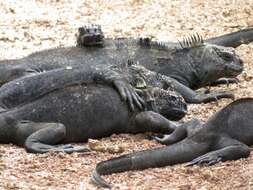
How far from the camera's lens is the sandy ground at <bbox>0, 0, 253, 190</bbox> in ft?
23.2

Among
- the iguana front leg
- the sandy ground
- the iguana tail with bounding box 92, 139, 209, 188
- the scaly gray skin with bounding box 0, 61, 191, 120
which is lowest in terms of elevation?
the iguana front leg

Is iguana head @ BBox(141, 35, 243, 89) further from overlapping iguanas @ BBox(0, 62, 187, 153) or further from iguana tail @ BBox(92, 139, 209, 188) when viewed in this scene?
iguana tail @ BBox(92, 139, 209, 188)

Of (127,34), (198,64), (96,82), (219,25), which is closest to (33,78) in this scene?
(96,82)

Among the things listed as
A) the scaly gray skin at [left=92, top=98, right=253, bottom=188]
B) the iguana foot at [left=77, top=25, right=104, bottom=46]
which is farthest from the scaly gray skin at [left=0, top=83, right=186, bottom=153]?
the iguana foot at [left=77, top=25, right=104, bottom=46]

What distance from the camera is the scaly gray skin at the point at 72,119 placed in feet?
26.9

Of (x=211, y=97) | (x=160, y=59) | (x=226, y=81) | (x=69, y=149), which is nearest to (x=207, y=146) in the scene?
(x=69, y=149)

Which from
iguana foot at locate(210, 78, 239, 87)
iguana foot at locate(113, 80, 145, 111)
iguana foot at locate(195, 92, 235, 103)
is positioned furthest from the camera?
iguana foot at locate(210, 78, 239, 87)

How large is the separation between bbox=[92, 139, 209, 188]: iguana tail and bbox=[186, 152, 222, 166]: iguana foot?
0.35ft

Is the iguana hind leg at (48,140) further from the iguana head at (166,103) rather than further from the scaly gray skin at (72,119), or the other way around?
the iguana head at (166,103)

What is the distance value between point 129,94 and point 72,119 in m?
0.73

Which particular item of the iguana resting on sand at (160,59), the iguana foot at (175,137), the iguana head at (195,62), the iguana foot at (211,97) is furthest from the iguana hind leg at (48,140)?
the iguana head at (195,62)

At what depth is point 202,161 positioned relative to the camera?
25.1 feet

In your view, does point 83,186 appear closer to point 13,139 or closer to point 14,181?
point 14,181

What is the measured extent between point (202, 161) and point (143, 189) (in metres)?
0.92
